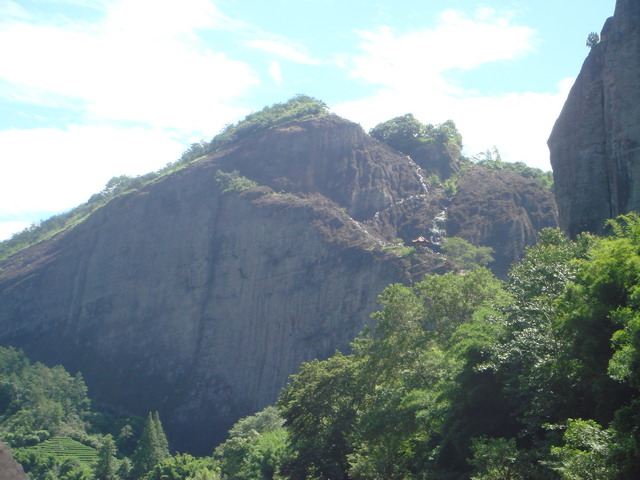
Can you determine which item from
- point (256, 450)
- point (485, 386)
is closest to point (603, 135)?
point (485, 386)

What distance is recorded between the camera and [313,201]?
82250mm

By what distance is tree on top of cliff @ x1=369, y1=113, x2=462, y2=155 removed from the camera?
9556cm

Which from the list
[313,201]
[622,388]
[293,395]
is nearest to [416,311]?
[293,395]

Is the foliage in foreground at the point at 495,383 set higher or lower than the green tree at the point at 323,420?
higher

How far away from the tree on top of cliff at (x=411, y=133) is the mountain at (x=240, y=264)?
15.6 ft

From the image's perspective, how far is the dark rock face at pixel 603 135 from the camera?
3412 centimetres

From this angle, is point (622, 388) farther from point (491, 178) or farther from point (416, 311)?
point (491, 178)

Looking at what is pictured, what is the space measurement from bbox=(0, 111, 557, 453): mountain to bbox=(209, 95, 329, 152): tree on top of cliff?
212 cm

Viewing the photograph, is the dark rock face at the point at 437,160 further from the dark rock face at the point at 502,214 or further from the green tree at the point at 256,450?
the green tree at the point at 256,450

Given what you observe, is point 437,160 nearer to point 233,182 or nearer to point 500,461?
point 233,182

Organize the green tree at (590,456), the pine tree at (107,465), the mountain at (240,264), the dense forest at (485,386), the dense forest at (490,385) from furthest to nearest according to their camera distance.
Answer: the mountain at (240,264) < the pine tree at (107,465) < the dense forest at (485,386) < the dense forest at (490,385) < the green tree at (590,456)

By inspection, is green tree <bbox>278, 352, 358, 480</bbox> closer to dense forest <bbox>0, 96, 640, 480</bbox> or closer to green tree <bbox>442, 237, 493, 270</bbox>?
dense forest <bbox>0, 96, 640, 480</bbox>

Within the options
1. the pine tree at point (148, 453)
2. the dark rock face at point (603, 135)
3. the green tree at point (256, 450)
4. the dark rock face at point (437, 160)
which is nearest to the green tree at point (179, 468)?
the pine tree at point (148, 453)

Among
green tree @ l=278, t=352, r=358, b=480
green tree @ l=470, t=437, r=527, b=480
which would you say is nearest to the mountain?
green tree @ l=278, t=352, r=358, b=480
